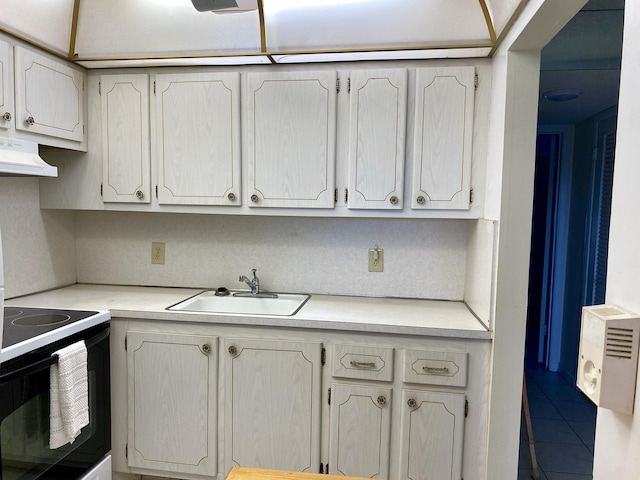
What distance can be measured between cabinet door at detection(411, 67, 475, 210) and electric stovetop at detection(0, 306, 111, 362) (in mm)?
1514

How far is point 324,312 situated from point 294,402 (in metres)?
0.41

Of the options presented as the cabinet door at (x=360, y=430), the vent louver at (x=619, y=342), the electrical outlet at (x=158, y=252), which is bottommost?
the cabinet door at (x=360, y=430)

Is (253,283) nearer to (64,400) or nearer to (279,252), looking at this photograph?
(279,252)

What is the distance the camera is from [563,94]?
260cm

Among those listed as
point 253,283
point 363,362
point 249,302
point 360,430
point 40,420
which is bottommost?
point 360,430

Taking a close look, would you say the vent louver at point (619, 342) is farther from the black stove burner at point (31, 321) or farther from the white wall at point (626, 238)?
the black stove burner at point (31, 321)

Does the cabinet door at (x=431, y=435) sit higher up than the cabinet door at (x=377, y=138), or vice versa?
the cabinet door at (x=377, y=138)

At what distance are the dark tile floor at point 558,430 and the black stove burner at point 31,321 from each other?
90.7 inches

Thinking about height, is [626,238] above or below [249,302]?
above

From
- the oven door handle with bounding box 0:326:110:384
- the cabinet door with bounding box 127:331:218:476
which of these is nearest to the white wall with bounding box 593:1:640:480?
the cabinet door with bounding box 127:331:218:476

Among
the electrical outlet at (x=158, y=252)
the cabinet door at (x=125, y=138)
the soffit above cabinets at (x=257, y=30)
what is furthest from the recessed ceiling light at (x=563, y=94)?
the electrical outlet at (x=158, y=252)

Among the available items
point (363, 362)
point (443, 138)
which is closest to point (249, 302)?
point (363, 362)

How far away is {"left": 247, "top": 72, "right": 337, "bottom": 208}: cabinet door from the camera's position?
1.90 meters

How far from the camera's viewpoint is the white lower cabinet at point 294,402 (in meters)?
1.66
